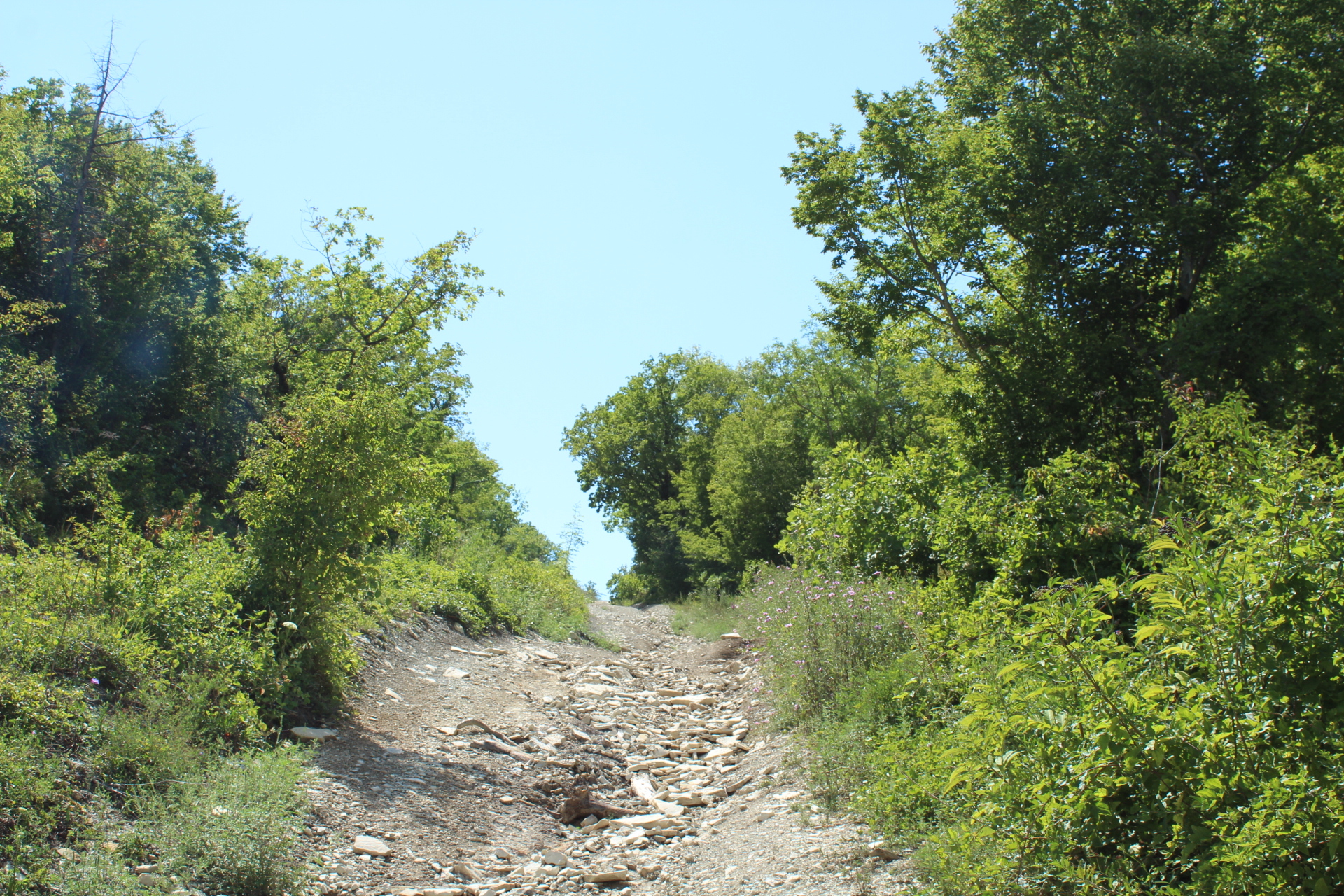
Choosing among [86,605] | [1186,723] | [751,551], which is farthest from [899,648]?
[751,551]

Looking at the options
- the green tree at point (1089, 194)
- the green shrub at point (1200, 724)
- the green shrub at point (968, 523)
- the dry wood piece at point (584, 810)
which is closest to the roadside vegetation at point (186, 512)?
the dry wood piece at point (584, 810)

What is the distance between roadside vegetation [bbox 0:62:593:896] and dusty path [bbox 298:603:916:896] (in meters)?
0.58

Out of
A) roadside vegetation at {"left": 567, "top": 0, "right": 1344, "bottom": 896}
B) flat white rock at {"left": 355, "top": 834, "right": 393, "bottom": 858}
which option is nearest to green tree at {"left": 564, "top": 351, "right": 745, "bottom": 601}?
roadside vegetation at {"left": 567, "top": 0, "right": 1344, "bottom": 896}

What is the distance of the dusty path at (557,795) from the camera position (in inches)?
184

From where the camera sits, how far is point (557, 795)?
6617 millimetres

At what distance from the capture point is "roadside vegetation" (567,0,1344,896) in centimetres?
255

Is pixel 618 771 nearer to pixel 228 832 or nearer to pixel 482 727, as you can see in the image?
pixel 482 727

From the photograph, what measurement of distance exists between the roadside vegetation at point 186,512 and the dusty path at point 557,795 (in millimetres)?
576

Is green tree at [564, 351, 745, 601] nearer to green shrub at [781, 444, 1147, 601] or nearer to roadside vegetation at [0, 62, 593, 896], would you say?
roadside vegetation at [0, 62, 593, 896]

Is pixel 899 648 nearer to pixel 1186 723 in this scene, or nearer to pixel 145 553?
pixel 1186 723

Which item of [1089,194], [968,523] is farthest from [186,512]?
[1089,194]

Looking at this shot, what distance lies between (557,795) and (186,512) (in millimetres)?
4855

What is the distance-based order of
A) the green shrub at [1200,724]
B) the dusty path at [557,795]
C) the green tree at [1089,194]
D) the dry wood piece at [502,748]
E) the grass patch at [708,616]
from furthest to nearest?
the grass patch at [708,616]
the green tree at [1089,194]
the dry wood piece at [502,748]
the dusty path at [557,795]
the green shrub at [1200,724]

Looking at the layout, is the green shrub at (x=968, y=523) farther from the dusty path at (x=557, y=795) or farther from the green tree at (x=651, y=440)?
the green tree at (x=651, y=440)
